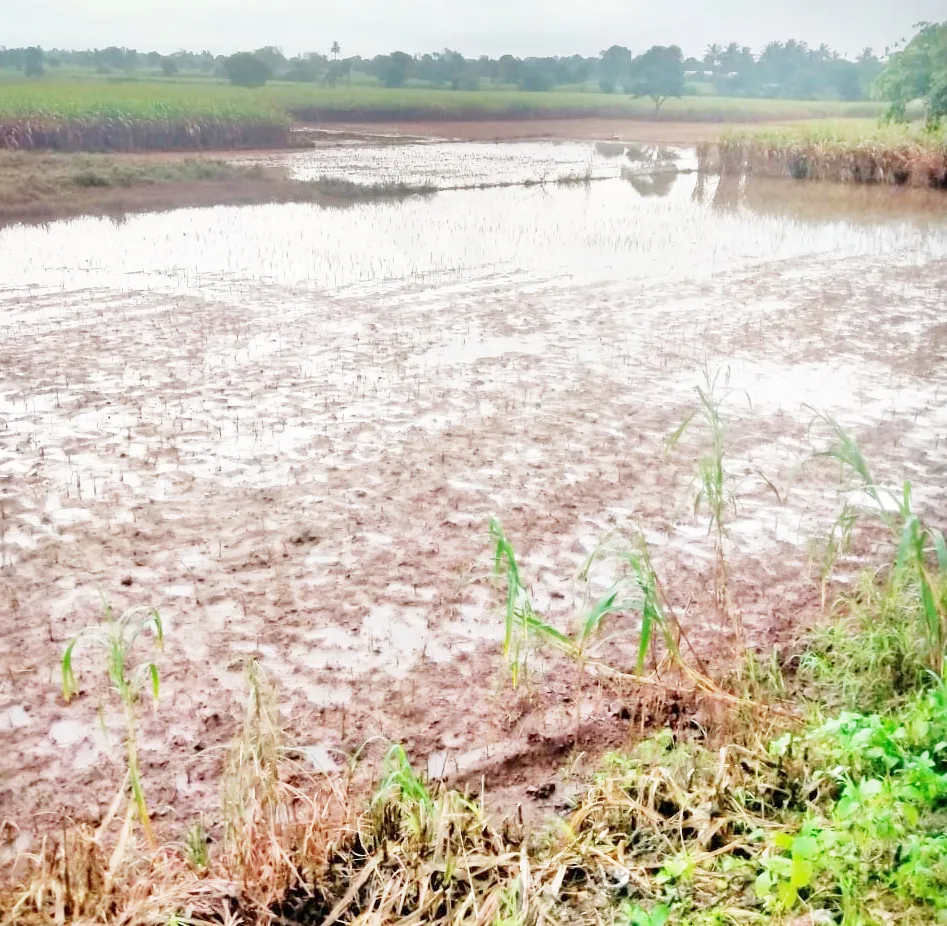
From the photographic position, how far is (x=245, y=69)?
86.3 feet

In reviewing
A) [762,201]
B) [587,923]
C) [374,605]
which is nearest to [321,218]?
[762,201]

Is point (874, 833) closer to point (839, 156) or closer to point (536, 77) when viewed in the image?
point (839, 156)

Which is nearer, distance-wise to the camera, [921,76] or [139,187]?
[139,187]

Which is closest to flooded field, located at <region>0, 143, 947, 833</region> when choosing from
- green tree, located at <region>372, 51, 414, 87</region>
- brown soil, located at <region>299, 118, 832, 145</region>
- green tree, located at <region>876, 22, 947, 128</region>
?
green tree, located at <region>876, 22, 947, 128</region>

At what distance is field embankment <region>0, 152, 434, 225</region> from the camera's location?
1230cm

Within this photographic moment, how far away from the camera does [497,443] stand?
4645 millimetres

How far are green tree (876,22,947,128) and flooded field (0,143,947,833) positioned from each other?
26.6 ft

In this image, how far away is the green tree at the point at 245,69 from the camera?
1027 inches

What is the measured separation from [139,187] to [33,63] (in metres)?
14.5

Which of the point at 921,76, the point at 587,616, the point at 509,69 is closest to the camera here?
the point at 587,616

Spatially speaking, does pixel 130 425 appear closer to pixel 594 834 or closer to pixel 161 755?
pixel 161 755

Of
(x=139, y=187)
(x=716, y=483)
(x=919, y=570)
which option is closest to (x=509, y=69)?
(x=139, y=187)

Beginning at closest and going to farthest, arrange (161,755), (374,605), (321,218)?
(161,755), (374,605), (321,218)

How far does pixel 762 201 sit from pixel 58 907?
14867 millimetres
